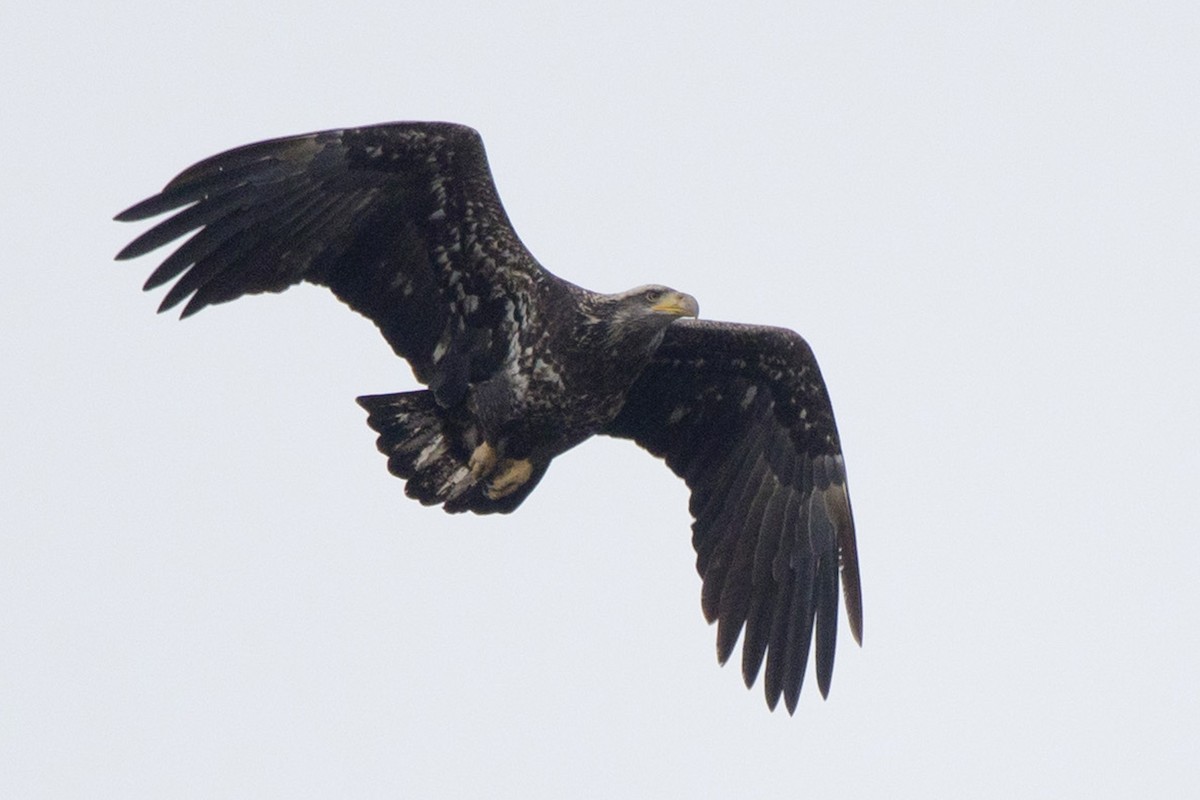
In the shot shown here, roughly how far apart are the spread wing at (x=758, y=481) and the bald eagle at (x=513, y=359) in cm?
1

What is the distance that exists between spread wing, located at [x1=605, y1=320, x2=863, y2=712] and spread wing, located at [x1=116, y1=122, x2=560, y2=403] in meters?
1.43

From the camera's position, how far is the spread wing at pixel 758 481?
13.0 meters

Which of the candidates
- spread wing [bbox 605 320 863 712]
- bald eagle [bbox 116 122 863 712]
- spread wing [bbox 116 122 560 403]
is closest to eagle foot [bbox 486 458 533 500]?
bald eagle [bbox 116 122 863 712]

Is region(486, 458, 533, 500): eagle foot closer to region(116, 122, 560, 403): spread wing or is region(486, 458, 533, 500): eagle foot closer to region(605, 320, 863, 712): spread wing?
region(116, 122, 560, 403): spread wing

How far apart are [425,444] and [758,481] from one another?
2.42 m

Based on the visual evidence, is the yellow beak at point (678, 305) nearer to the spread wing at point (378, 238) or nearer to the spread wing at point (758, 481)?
the spread wing at point (378, 238)

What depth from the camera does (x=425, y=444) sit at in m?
12.3

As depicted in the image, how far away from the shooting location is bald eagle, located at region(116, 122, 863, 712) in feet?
37.8

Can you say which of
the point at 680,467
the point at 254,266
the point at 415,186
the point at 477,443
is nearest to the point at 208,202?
the point at 254,266

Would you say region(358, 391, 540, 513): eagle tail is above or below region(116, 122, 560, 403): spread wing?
below

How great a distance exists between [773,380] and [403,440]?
2.51 metres

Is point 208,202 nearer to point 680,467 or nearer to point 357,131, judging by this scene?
point 357,131

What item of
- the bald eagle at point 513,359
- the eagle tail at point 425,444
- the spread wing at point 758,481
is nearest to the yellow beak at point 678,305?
the bald eagle at point 513,359

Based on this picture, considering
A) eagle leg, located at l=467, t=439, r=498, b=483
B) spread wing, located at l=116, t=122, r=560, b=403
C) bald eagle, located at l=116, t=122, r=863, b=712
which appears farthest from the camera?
eagle leg, located at l=467, t=439, r=498, b=483
